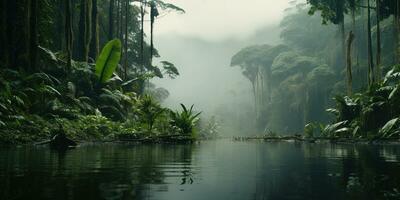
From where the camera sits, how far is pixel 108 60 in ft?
57.9

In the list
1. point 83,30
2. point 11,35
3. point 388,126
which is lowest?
point 388,126

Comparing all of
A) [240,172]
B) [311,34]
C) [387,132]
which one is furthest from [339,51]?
[240,172]

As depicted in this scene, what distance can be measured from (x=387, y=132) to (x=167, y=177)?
11.4 metres

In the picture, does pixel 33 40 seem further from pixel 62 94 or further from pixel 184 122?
pixel 184 122

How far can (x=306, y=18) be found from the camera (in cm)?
7156

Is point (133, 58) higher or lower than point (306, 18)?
lower

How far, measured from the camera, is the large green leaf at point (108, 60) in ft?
56.3

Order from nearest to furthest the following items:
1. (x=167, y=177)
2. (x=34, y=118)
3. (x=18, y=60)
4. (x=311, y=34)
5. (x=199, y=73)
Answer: (x=167, y=177)
(x=34, y=118)
(x=18, y=60)
(x=311, y=34)
(x=199, y=73)

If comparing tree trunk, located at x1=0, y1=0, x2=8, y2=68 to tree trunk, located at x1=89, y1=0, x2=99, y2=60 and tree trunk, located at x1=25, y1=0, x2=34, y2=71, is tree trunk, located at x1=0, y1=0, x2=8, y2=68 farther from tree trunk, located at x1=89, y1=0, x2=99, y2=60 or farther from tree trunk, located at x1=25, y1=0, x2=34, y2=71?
tree trunk, located at x1=89, y1=0, x2=99, y2=60

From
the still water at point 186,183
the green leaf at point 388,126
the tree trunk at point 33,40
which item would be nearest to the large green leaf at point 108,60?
the tree trunk at point 33,40

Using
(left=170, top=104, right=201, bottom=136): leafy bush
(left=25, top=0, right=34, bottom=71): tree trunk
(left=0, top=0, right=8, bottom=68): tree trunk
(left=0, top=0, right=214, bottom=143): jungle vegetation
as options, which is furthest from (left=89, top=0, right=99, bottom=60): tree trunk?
(left=170, top=104, right=201, bottom=136): leafy bush

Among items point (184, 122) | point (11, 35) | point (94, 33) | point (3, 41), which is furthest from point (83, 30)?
point (184, 122)

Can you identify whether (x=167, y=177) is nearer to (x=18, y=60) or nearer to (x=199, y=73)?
(x=18, y=60)

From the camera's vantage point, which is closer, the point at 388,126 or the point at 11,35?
the point at 388,126
